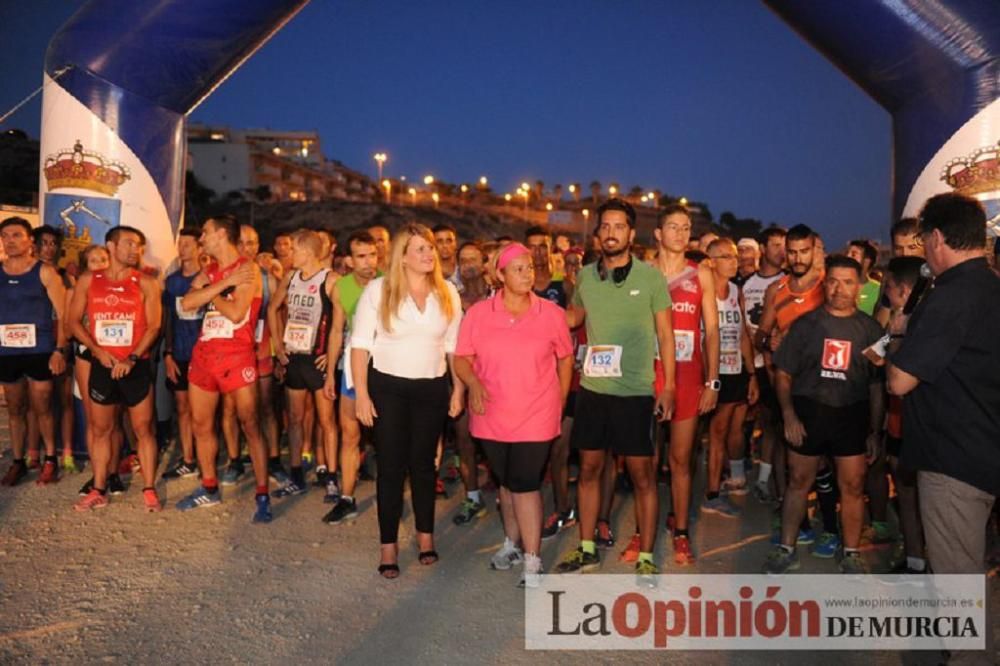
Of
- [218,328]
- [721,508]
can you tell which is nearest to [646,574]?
[721,508]

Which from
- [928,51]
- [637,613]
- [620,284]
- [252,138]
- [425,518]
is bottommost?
[637,613]

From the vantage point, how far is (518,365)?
420 centimetres

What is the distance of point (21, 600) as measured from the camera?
157 inches

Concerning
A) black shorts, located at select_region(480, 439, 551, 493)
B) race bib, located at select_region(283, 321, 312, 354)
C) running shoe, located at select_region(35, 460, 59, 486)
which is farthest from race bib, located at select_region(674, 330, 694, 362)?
running shoe, located at select_region(35, 460, 59, 486)

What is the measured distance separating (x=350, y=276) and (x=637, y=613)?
330 cm

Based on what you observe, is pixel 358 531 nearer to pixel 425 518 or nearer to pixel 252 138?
pixel 425 518

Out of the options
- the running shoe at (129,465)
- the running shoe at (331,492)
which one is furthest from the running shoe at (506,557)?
the running shoe at (129,465)

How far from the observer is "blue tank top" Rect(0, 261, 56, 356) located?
20.4ft

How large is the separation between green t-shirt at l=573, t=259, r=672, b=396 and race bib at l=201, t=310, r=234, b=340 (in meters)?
2.85

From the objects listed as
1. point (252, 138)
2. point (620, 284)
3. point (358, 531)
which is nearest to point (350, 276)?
point (358, 531)

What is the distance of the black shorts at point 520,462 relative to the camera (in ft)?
13.9

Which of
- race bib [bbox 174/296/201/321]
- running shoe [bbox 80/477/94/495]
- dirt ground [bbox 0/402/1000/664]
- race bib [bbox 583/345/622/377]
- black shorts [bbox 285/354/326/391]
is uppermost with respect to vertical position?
race bib [bbox 174/296/201/321]

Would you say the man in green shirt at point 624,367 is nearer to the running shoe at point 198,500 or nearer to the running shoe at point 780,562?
the running shoe at point 780,562

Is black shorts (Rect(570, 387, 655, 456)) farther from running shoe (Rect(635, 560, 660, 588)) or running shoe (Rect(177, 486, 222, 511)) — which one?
running shoe (Rect(177, 486, 222, 511))
